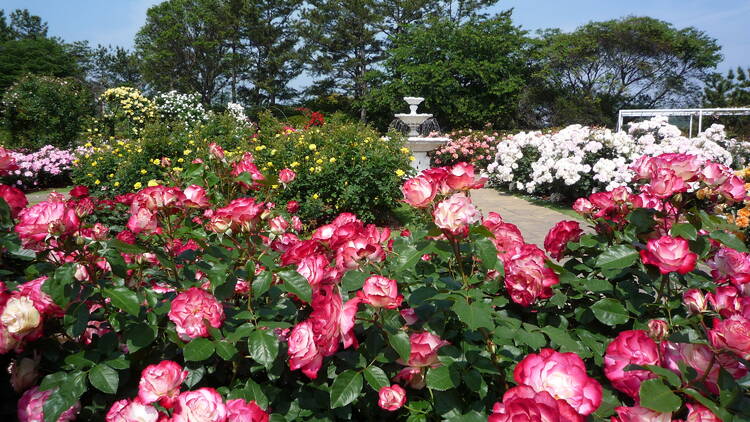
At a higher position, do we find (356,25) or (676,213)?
(356,25)

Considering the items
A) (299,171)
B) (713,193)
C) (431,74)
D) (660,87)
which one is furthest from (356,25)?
(713,193)

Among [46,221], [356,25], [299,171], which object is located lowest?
[299,171]

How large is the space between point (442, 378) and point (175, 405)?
17.5 inches

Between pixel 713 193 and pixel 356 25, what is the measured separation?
1062 inches

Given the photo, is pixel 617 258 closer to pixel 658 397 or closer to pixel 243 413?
pixel 658 397

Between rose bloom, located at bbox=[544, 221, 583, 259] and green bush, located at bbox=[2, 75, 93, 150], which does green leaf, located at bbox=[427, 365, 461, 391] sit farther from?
green bush, located at bbox=[2, 75, 93, 150]

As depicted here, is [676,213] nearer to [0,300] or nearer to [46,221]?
[46,221]

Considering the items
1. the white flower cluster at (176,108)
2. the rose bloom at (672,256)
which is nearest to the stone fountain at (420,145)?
the white flower cluster at (176,108)

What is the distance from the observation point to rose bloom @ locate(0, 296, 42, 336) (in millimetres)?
943

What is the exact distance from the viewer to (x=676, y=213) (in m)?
1.12

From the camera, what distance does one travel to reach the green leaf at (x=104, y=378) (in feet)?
2.94

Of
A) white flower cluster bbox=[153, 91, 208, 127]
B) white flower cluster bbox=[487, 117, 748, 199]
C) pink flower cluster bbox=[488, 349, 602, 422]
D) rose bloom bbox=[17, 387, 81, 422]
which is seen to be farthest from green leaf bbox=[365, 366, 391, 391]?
white flower cluster bbox=[153, 91, 208, 127]

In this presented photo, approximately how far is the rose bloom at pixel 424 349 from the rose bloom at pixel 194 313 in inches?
14.8

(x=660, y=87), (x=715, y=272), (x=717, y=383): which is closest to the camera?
(x=717, y=383)
